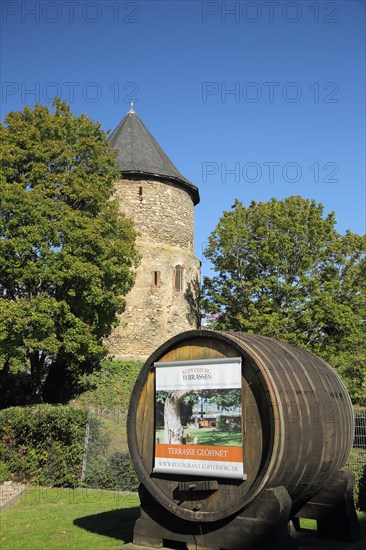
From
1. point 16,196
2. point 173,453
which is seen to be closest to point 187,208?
point 16,196

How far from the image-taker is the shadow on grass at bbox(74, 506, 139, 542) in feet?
23.9

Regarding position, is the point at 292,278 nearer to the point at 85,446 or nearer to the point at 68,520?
the point at 85,446

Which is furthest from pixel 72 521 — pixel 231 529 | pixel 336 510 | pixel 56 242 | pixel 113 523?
pixel 56 242

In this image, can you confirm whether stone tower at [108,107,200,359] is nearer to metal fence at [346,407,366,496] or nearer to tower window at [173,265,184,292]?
tower window at [173,265,184,292]

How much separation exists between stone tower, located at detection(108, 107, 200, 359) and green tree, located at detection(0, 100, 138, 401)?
10.1 feet

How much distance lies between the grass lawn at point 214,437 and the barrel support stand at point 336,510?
6.43 ft

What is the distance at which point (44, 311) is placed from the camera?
1823cm

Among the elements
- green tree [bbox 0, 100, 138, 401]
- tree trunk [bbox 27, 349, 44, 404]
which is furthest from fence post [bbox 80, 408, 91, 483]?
tree trunk [bbox 27, 349, 44, 404]

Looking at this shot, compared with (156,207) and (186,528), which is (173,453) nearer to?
(186,528)

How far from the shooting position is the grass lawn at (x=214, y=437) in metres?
Result: 5.57

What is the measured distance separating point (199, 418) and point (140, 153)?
23467 mm

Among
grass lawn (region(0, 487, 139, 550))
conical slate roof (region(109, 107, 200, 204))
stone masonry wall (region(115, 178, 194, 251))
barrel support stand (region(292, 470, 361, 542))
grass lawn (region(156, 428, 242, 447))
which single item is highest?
conical slate roof (region(109, 107, 200, 204))

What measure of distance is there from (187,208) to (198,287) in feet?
14.9

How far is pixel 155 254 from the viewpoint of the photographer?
25.7 m
